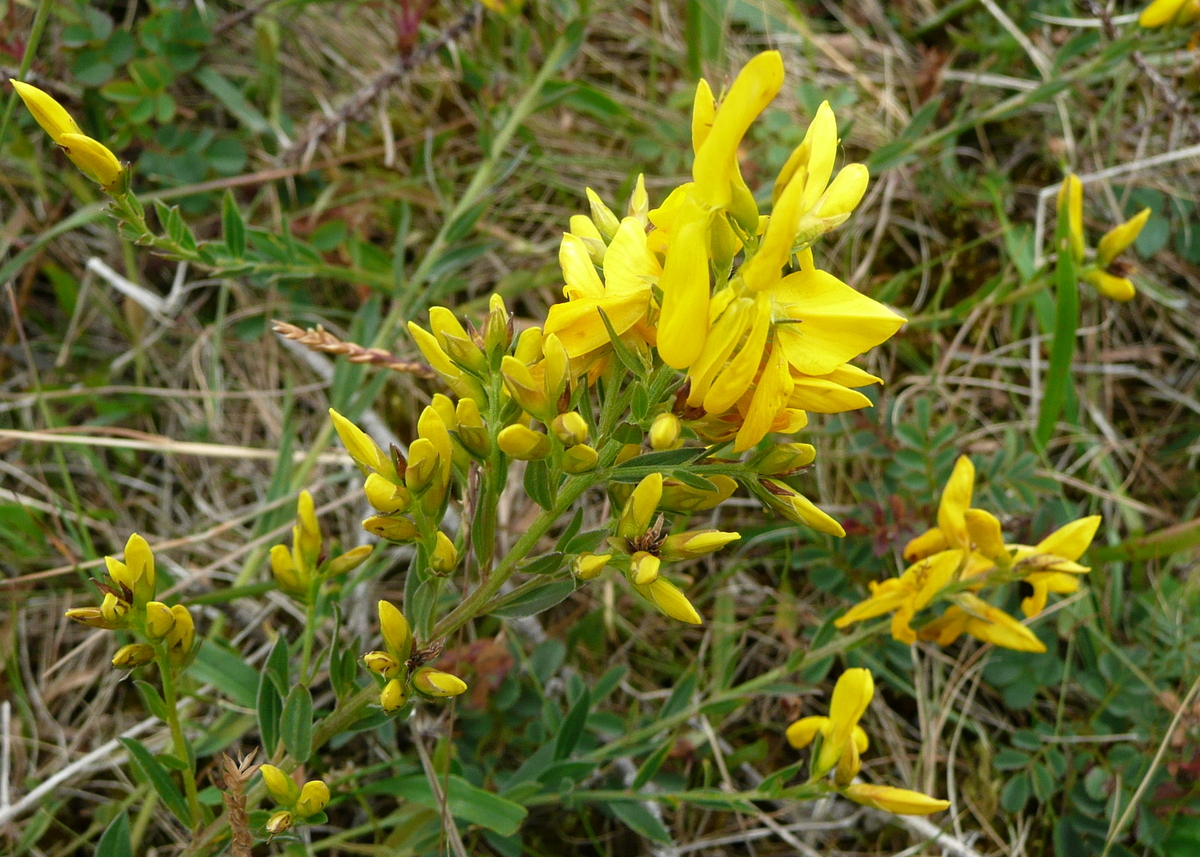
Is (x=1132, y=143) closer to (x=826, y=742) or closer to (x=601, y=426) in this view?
(x=826, y=742)

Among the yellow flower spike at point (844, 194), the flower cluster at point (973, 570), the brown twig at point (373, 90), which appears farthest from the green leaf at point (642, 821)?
the brown twig at point (373, 90)

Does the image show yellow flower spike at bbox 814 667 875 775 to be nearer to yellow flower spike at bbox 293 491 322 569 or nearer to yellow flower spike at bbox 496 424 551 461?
yellow flower spike at bbox 496 424 551 461

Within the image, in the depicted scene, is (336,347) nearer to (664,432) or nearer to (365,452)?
(365,452)

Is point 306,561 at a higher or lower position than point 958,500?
higher

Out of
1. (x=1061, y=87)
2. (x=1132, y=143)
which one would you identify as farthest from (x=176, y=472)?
(x=1132, y=143)

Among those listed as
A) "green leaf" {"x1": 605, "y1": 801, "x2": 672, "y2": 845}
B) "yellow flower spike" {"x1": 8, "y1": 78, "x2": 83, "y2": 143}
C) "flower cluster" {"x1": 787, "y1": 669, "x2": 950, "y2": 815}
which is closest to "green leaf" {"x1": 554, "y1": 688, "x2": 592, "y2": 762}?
"green leaf" {"x1": 605, "y1": 801, "x2": 672, "y2": 845}

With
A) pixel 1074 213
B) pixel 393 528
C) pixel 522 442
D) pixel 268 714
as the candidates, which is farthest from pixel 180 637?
pixel 1074 213
